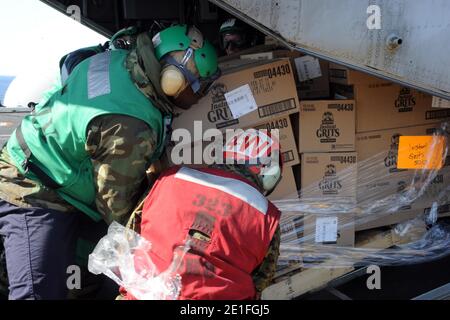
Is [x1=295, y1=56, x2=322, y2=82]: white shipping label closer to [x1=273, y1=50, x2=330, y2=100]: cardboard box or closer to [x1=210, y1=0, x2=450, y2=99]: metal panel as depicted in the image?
[x1=273, y1=50, x2=330, y2=100]: cardboard box

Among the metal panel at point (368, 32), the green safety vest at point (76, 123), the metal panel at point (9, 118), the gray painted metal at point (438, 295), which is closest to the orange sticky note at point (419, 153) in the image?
the metal panel at point (368, 32)

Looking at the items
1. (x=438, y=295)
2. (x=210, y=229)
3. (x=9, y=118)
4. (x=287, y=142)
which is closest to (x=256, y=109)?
(x=287, y=142)

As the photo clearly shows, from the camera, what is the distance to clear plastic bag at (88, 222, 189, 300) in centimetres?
151

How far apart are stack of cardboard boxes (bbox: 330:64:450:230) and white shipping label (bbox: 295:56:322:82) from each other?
0.14m

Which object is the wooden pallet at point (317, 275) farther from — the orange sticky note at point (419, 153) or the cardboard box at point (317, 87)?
the cardboard box at point (317, 87)

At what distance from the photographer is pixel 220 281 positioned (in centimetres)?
149

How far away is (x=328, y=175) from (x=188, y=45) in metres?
1.16

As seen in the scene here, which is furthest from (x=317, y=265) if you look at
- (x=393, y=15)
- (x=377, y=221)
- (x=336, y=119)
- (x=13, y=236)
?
(x=13, y=236)

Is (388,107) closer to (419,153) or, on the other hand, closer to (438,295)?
(419,153)

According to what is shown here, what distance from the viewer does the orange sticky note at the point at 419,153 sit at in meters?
2.92

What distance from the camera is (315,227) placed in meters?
2.80

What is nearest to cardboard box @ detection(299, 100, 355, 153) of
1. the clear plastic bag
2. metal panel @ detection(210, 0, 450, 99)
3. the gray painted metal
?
metal panel @ detection(210, 0, 450, 99)

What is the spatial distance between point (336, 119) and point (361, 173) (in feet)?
1.18
